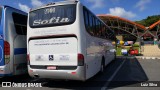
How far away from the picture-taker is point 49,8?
810 cm

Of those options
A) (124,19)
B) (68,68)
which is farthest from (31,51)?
(124,19)

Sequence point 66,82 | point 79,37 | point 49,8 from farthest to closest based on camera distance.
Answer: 1. point 66,82
2. point 49,8
3. point 79,37

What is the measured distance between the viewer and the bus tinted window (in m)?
9.07

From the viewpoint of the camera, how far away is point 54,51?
25.6ft

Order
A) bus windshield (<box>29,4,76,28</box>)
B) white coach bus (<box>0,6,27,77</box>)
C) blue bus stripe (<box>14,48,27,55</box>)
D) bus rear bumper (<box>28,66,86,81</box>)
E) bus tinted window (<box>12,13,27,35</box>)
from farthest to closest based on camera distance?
bus tinted window (<box>12,13,27,35</box>) → blue bus stripe (<box>14,48,27,55</box>) → white coach bus (<box>0,6,27,77</box>) → bus windshield (<box>29,4,76,28</box>) → bus rear bumper (<box>28,66,86,81</box>)

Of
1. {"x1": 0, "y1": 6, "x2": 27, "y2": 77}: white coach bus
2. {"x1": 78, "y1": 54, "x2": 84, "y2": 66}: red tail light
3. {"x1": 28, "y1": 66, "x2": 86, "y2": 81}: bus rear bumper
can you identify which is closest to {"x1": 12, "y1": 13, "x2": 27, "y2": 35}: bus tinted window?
{"x1": 0, "y1": 6, "x2": 27, "y2": 77}: white coach bus

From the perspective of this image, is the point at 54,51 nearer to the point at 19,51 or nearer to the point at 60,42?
the point at 60,42

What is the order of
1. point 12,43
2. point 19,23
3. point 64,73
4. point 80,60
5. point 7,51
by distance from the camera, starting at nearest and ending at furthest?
point 80,60, point 64,73, point 7,51, point 12,43, point 19,23

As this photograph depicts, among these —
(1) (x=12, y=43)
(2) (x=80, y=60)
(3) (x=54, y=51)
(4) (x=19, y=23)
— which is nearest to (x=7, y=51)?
(1) (x=12, y=43)

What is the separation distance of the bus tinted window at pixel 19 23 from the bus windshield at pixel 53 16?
992 mm

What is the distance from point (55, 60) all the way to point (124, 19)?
2794 inches

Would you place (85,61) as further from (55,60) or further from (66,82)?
(66,82)

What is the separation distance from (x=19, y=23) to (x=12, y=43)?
1.24 metres

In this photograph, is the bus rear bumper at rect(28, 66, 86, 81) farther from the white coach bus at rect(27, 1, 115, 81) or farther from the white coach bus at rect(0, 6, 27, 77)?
the white coach bus at rect(0, 6, 27, 77)
